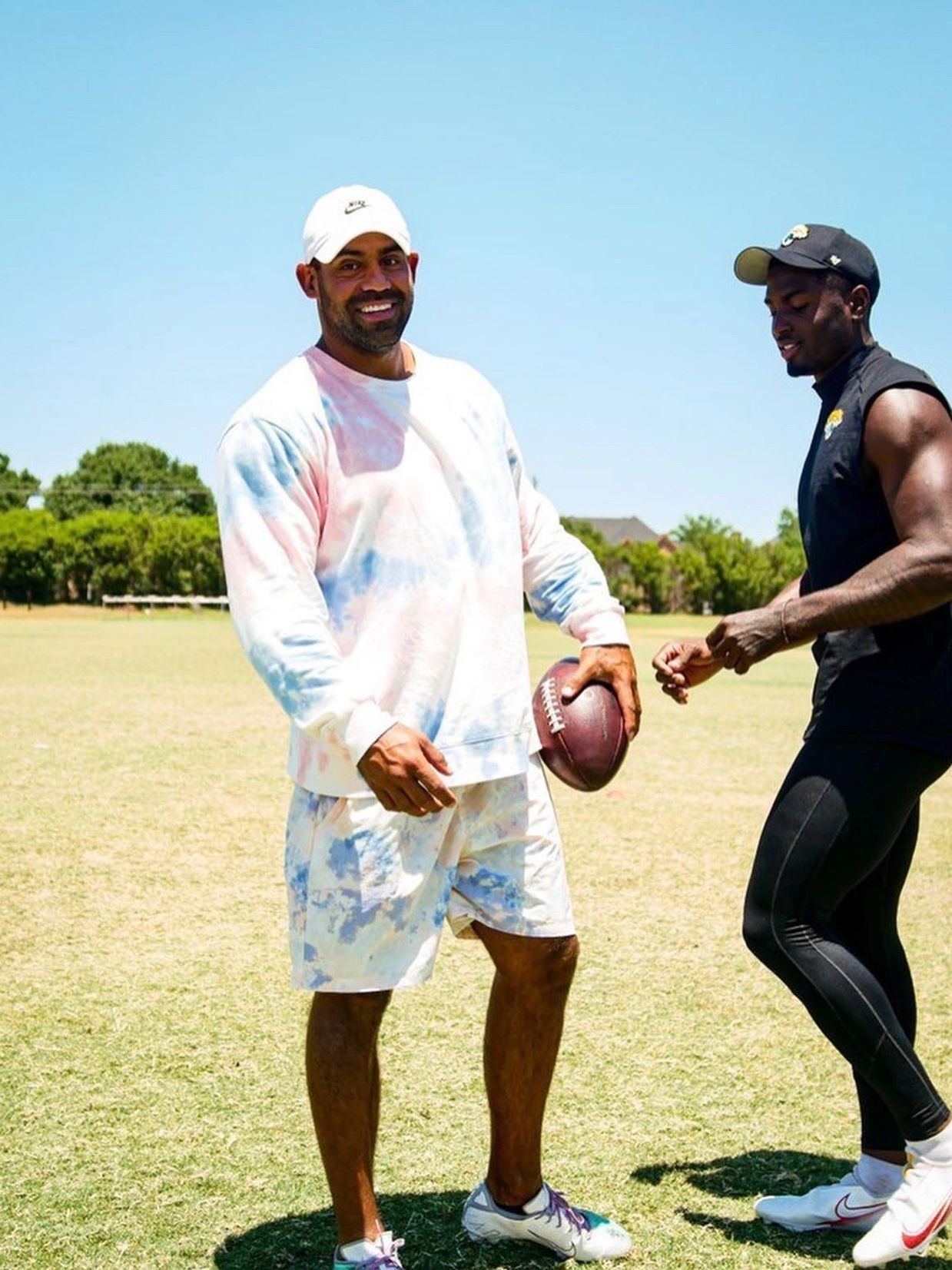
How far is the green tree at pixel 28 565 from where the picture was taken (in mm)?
70812

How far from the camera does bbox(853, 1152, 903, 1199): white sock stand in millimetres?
3820

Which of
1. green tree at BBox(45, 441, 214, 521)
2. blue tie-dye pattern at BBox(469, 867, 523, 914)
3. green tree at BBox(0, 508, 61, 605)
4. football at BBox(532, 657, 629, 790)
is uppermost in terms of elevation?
green tree at BBox(45, 441, 214, 521)

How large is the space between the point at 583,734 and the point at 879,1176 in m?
1.43

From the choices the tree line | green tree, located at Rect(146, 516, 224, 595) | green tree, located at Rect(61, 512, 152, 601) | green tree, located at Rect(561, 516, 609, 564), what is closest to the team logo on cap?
green tree, located at Rect(561, 516, 609, 564)

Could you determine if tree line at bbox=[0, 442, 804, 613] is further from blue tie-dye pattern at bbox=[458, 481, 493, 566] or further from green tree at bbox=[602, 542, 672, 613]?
blue tie-dye pattern at bbox=[458, 481, 493, 566]

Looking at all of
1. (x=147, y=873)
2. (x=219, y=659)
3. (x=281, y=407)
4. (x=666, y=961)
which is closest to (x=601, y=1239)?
(x=281, y=407)

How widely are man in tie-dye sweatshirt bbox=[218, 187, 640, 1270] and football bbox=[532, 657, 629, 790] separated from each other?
101mm

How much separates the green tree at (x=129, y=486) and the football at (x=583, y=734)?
110m

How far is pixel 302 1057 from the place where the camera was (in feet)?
16.6

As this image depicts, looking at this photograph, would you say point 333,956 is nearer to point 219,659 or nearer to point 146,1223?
point 146,1223

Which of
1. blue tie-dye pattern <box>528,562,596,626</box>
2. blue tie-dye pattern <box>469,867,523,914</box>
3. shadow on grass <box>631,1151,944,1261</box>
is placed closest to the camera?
blue tie-dye pattern <box>469,867,523,914</box>

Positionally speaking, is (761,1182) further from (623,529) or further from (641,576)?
(623,529)

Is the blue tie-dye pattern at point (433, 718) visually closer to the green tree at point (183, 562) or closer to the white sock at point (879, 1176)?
the white sock at point (879, 1176)

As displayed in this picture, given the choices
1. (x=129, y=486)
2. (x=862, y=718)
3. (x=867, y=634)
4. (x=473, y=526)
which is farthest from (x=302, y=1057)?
(x=129, y=486)
